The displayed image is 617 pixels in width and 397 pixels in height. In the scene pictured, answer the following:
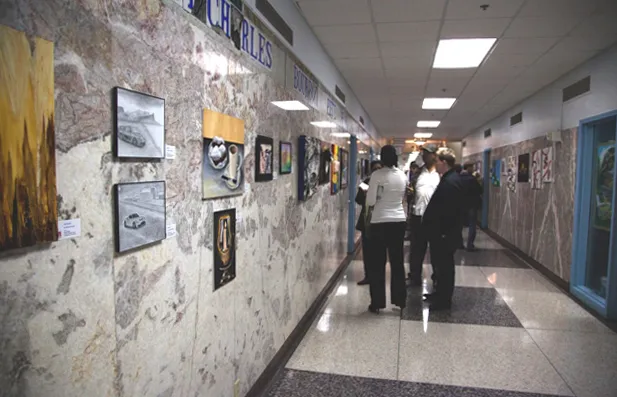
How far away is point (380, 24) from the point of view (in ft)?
13.0

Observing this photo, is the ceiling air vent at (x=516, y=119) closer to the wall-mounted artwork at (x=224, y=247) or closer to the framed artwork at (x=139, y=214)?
the wall-mounted artwork at (x=224, y=247)

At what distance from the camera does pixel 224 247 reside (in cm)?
222

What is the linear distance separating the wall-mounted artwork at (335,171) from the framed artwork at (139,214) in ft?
12.3

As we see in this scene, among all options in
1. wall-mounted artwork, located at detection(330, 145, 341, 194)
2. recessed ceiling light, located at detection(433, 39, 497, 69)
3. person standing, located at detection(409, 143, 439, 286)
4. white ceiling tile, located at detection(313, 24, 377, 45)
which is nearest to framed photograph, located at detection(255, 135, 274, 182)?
white ceiling tile, located at detection(313, 24, 377, 45)

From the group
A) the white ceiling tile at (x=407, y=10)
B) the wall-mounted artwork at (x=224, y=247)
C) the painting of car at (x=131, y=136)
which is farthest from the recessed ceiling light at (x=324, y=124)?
the painting of car at (x=131, y=136)

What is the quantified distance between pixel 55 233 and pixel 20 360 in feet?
1.04

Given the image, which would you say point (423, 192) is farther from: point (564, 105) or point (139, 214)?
point (139, 214)

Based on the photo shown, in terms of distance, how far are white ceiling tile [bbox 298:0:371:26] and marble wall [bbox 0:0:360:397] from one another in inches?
49.7

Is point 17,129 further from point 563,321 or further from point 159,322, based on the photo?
point 563,321

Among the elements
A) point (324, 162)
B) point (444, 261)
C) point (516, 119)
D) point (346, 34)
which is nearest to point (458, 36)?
point (346, 34)

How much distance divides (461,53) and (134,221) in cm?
453

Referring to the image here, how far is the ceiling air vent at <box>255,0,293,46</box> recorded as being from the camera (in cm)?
278

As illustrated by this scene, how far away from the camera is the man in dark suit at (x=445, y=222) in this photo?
13.9 ft

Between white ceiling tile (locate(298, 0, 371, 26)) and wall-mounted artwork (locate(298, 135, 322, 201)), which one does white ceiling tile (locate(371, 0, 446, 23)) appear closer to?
white ceiling tile (locate(298, 0, 371, 26))
